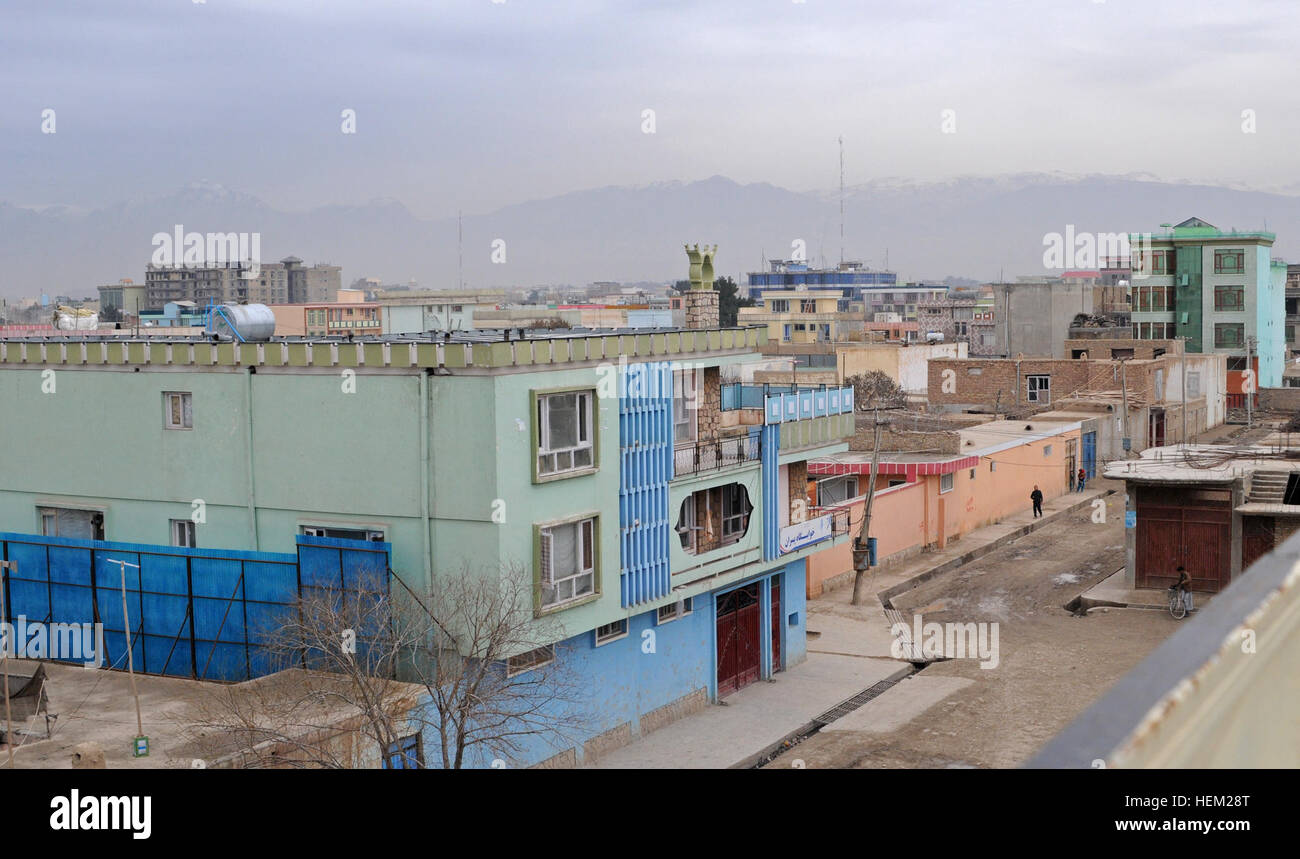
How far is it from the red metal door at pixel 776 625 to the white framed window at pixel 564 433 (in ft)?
24.5

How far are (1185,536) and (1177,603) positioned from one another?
237 centimetres

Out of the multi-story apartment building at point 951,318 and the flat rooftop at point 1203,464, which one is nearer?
the flat rooftop at point 1203,464

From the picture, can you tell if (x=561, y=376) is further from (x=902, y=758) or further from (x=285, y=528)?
(x=902, y=758)

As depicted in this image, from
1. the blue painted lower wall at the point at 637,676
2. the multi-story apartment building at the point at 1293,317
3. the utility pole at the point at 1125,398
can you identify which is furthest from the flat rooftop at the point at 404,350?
the multi-story apartment building at the point at 1293,317

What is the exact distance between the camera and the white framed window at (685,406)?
24750 mm

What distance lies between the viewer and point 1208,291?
77188 millimetres

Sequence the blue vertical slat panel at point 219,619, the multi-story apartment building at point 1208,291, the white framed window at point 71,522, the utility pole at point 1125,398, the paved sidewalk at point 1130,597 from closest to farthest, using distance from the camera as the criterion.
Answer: the blue vertical slat panel at point 219,619 → the white framed window at point 71,522 → the paved sidewalk at point 1130,597 → the utility pole at point 1125,398 → the multi-story apartment building at point 1208,291

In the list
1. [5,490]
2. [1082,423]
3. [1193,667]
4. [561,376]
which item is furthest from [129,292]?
[1193,667]

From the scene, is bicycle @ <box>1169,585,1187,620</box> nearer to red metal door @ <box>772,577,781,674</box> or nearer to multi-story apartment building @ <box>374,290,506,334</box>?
red metal door @ <box>772,577,781,674</box>

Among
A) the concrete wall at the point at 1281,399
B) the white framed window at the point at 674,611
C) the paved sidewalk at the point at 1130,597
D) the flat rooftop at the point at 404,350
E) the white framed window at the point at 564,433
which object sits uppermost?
the flat rooftop at the point at 404,350

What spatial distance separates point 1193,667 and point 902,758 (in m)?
A: 20.7

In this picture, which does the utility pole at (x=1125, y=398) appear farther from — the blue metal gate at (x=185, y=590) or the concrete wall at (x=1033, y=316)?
the blue metal gate at (x=185, y=590)

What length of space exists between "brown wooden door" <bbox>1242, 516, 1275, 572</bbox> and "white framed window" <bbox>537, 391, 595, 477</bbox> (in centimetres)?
1835

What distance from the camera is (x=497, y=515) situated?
19.6 meters
